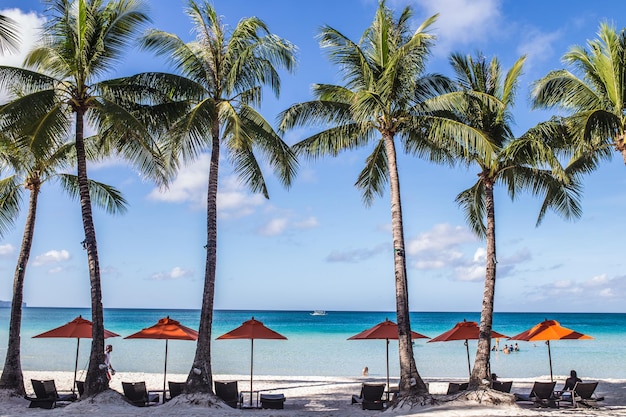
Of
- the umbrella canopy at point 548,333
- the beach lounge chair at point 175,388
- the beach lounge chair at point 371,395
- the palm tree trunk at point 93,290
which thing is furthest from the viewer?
the umbrella canopy at point 548,333

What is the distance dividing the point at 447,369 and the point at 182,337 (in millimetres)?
17174

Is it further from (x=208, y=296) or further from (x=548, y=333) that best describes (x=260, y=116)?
(x=548, y=333)

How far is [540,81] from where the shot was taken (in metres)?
13.6

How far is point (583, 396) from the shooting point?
1264 centimetres

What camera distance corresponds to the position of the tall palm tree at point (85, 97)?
39.2ft

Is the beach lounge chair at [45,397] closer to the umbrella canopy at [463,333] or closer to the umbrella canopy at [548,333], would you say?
the umbrella canopy at [463,333]

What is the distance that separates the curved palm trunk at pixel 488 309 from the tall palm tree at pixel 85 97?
8052mm

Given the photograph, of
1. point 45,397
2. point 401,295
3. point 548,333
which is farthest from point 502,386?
point 45,397

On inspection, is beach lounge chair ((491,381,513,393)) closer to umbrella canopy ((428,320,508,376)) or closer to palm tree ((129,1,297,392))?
umbrella canopy ((428,320,508,376))

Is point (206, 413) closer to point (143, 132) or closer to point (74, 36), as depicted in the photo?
point (143, 132)

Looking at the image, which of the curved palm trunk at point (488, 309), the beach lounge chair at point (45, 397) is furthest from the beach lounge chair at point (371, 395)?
the beach lounge chair at point (45, 397)

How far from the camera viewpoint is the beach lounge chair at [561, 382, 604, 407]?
12453 mm

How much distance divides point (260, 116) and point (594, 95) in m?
7.82

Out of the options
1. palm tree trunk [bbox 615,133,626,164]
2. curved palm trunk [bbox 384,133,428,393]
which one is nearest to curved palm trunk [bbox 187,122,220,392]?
curved palm trunk [bbox 384,133,428,393]
